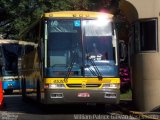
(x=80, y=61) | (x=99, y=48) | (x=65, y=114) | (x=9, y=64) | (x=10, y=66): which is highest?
(x=99, y=48)

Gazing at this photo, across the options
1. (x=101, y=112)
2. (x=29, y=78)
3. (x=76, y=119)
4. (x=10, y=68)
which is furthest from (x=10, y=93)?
(x=76, y=119)

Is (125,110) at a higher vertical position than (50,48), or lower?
lower

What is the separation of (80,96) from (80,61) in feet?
3.83

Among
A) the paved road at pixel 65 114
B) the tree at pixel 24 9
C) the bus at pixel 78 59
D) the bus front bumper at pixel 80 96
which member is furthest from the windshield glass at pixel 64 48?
the tree at pixel 24 9

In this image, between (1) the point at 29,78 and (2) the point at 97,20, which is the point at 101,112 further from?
(1) the point at 29,78

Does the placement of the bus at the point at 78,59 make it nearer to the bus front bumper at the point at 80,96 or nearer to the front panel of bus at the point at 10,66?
the bus front bumper at the point at 80,96

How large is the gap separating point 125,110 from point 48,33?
3814 mm

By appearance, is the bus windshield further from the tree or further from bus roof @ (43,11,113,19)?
the tree

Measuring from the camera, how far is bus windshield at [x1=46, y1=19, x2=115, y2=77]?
18438mm

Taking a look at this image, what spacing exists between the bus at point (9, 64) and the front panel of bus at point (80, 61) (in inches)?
701

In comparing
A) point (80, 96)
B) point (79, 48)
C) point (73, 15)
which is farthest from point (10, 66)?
point (80, 96)

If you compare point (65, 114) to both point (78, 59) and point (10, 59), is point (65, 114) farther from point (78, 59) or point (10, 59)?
point (10, 59)

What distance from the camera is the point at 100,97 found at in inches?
724

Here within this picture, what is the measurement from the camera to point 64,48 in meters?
18.5
